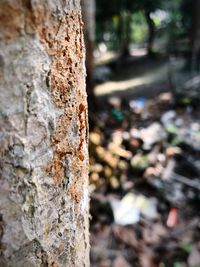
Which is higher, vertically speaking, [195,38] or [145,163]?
[195,38]

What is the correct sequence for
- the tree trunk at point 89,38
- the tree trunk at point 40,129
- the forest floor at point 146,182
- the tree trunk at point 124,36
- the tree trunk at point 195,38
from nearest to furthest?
the tree trunk at point 40,129 < the forest floor at point 146,182 < the tree trunk at point 89,38 < the tree trunk at point 195,38 < the tree trunk at point 124,36

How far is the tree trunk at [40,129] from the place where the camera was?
1.53 feet

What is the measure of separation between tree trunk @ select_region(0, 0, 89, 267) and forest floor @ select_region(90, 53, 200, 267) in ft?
7.13

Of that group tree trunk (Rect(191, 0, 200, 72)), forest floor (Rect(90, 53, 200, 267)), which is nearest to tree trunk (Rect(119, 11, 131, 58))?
tree trunk (Rect(191, 0, 200, 72))

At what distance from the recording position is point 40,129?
1.71ft

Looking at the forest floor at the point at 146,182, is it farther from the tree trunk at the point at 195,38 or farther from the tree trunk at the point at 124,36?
the tree trunk at the point at 124,36

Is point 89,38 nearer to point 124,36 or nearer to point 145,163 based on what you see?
point 145,163

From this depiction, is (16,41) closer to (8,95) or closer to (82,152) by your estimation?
(8,95)

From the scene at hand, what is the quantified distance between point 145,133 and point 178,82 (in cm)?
206

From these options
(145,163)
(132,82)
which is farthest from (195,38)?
(145,163)

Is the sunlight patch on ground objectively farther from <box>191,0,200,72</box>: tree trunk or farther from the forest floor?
→ the forest floor

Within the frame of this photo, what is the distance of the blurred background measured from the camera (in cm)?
282

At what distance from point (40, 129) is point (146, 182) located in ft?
10.1

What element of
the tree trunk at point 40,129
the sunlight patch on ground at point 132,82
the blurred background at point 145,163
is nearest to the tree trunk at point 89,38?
the blurred background at point 145,163
